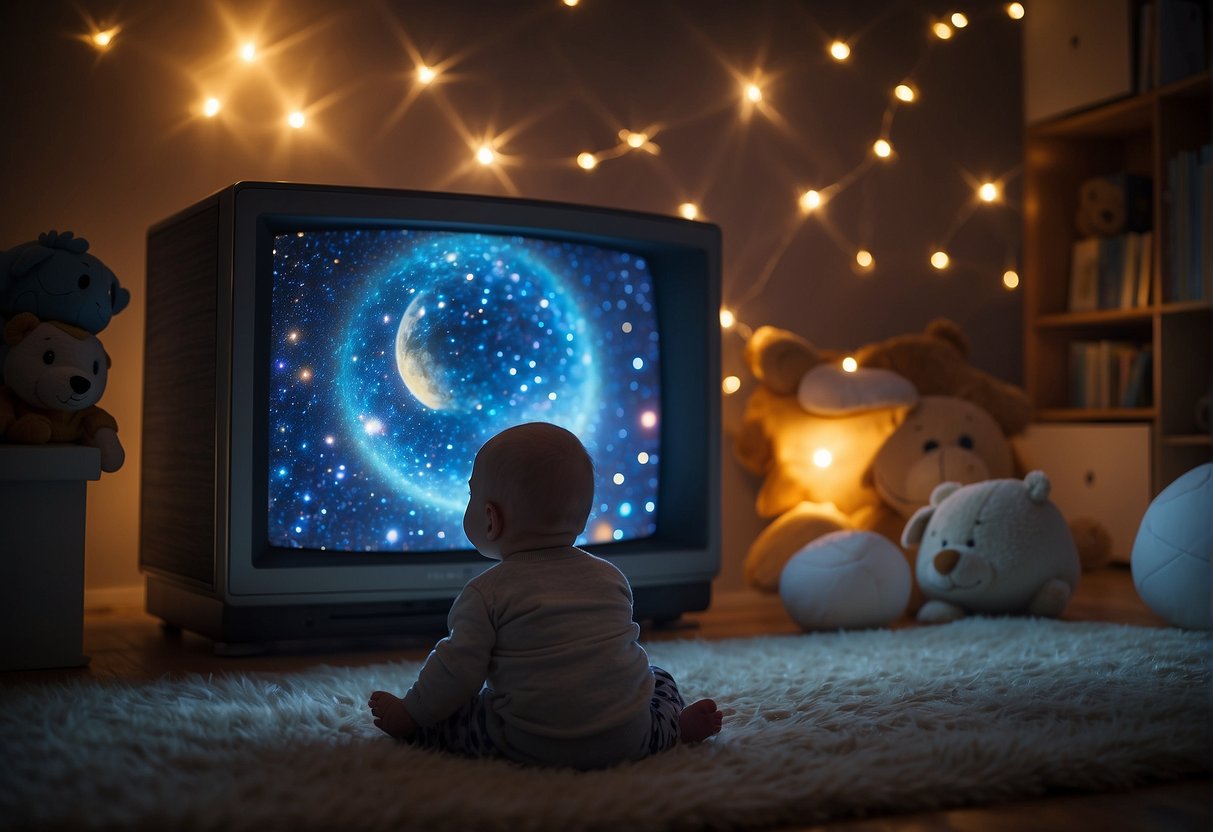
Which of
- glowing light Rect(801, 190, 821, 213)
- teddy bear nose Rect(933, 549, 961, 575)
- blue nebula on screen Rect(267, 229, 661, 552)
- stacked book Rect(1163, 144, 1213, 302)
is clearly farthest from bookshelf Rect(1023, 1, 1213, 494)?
blue nebula on screen Rect(267, 229, 661, 552)

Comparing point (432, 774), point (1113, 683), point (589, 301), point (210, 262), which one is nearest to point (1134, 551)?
point (1113, 683)

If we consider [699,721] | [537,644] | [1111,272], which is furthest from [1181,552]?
[1111,272]

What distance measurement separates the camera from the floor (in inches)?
36.7

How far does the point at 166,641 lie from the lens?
176 cm

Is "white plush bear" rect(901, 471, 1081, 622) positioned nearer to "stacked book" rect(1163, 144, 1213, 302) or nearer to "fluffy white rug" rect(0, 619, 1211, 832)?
"fluffy white rug" rect(0, 619, 1211, 832)

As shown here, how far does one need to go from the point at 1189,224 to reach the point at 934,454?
89 cm

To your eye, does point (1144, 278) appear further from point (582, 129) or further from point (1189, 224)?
point (582, 129)

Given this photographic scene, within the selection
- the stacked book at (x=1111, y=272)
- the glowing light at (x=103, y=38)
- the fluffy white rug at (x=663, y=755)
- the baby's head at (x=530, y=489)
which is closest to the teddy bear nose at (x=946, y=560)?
the fluffy white rug at (x=663, y=755)

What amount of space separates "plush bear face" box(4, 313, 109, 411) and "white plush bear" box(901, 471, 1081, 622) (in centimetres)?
130

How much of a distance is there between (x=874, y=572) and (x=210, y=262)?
107 centimetres

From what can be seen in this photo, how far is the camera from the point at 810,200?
2562 millimetres

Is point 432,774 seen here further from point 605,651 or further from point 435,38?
point 435,38

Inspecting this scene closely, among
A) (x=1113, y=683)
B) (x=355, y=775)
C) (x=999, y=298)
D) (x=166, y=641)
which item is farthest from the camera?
(x=999, y=298)

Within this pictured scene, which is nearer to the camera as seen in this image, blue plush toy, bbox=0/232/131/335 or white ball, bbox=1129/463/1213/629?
blue plush toy, bbox=0/232/131/335
